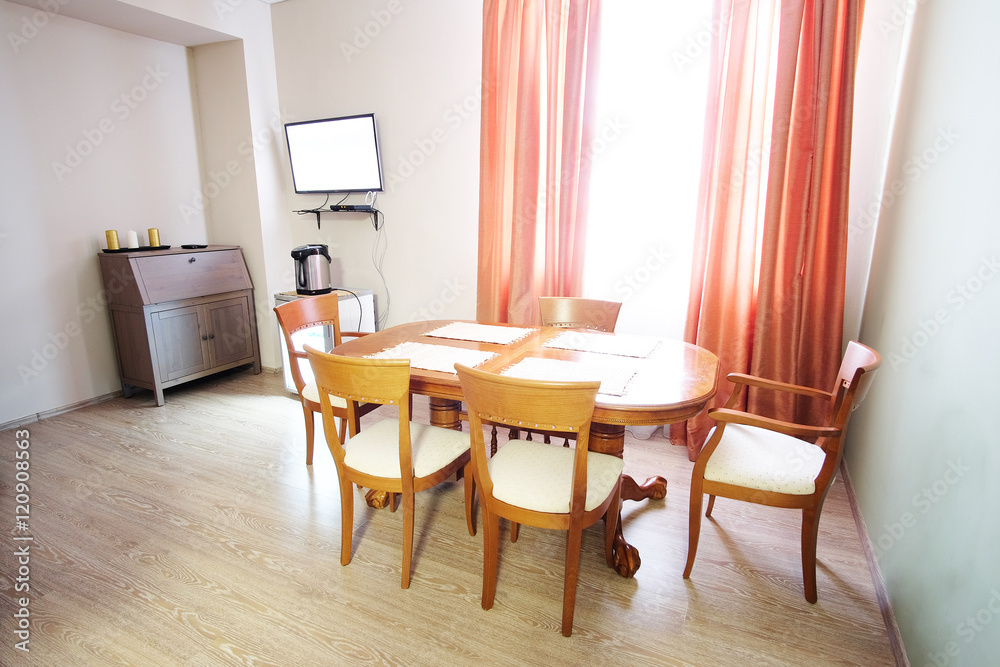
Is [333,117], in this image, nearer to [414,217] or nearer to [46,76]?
[414,217]

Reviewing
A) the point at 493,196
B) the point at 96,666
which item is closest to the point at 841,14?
the point at 493,196

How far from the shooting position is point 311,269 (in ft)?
11.9

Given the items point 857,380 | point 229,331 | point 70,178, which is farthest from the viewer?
point 229,331

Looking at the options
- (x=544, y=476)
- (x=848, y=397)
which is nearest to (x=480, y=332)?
(x=544, y=476)

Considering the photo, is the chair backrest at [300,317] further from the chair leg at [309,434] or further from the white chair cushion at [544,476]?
the white chair cushion at [544,476]

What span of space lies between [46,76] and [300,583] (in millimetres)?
3488

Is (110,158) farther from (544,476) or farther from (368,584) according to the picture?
(544,476)

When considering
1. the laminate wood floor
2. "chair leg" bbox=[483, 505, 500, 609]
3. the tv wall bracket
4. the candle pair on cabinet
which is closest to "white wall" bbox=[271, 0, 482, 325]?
the tv wall bracket

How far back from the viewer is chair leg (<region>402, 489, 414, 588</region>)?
177 cm

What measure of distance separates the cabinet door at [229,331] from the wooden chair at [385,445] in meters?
2.46

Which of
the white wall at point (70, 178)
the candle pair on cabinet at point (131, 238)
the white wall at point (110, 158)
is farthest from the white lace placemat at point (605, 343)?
the white wall at point (70, 178)

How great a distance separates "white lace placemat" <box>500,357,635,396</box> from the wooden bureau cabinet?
2.82 meters

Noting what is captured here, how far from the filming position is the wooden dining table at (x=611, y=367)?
62.3 inches

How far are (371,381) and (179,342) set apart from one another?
272cm
